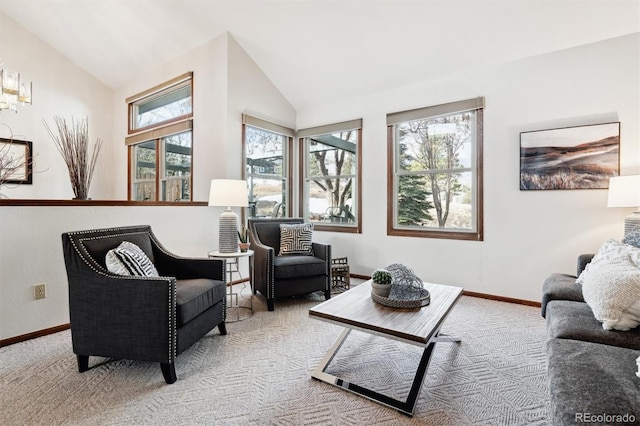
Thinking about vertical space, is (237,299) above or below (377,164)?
below

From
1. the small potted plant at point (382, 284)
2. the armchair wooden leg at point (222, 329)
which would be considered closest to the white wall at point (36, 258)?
the armchair wooden leg at point (222, 329)

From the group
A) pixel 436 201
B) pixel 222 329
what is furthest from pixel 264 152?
pixel 222 329

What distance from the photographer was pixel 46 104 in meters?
4.61

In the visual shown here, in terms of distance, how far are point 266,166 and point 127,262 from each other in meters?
2.85

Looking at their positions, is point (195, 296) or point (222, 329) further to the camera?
point (222, 329)

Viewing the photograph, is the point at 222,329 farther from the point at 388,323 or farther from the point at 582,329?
the point at 582,329

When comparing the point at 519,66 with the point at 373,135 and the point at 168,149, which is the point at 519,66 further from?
the point at 168,149

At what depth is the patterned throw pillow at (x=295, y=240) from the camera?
139 inches

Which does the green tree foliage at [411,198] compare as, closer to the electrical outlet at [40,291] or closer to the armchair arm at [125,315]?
the armchair arm at [125,315]

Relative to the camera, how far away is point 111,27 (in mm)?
4133

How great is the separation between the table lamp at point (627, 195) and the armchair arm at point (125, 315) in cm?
338

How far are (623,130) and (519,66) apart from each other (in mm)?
1118

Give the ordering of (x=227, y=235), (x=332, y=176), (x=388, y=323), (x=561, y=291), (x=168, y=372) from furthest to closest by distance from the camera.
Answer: (x=332, y=176) < (x=227, y=235) < (x=561, y=291) < (x=168, y=372) < (x=388, y=323)

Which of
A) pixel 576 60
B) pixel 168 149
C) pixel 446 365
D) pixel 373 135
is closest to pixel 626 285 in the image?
pixel 446 365
